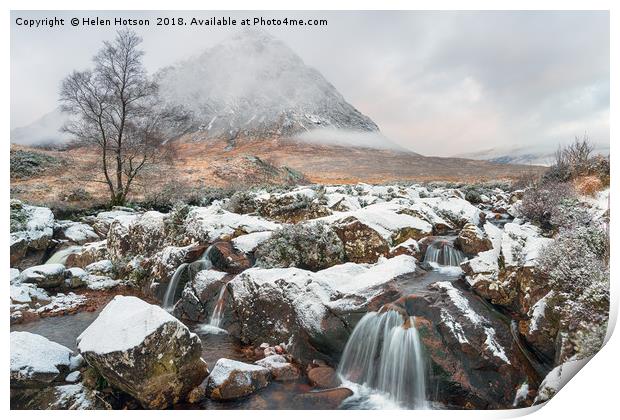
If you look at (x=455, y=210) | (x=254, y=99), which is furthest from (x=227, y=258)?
(x=455, y=210)

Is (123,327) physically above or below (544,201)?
below

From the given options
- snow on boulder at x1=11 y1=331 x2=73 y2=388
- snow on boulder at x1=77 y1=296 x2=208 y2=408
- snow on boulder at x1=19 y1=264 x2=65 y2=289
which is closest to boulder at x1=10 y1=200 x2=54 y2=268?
snow on boulder at x1=19 y1=264 x2=65 y2=289

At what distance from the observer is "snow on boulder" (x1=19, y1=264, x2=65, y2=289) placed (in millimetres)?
6235

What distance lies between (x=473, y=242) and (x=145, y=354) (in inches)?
204

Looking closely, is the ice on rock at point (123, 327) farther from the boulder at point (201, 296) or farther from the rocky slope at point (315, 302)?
the boulder at point (201, 296)

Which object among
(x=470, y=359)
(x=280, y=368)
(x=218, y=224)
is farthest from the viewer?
(x=218, y=224)

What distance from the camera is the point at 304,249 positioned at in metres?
6.34

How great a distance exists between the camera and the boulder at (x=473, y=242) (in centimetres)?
605

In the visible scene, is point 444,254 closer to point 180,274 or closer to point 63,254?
point 180,274

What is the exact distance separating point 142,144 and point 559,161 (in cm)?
721

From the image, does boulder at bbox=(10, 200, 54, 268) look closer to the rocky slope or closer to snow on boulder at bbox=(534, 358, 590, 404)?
the rocky slope

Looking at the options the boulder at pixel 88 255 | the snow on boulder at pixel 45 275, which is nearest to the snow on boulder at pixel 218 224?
the boulder at pixel 88 255

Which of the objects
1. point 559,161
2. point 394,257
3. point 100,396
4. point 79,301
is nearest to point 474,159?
point 559,161
